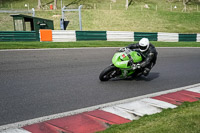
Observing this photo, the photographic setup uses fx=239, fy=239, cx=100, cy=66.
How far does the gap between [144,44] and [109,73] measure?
4.55 feet

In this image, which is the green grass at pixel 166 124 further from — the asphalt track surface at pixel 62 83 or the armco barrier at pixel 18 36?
the armco barrier at pixel 18 36

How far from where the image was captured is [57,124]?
4.23m

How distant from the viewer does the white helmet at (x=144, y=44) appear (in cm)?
723

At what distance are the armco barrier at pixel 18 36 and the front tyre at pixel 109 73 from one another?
11826 millimetres

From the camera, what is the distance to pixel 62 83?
23.2 ft

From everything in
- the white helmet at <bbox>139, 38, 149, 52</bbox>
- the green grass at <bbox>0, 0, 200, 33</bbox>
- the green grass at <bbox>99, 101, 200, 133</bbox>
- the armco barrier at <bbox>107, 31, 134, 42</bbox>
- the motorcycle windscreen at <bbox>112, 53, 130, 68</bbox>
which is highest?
the green grass at <bbox>0, 0, 200, 33</bbox>


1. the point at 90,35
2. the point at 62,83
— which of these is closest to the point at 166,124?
the point at 62,83

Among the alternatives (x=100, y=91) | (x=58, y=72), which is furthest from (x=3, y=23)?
(x=100, y=91)

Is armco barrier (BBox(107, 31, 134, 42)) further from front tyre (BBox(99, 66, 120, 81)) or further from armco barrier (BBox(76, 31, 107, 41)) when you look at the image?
front tyre (BBox(99, 66, 120, 81))

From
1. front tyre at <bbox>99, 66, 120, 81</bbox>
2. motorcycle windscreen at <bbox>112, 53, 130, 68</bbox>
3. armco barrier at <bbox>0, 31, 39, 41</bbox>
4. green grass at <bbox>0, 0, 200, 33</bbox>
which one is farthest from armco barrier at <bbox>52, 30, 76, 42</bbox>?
green grass at <bbox>0, 0, 200, 33</bbox>

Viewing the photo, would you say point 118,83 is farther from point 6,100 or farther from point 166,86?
point 6,100

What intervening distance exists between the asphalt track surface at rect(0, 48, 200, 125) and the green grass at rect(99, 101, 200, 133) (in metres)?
1.50

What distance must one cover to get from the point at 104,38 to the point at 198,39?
10281mm

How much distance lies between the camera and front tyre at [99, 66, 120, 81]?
24.1ft
